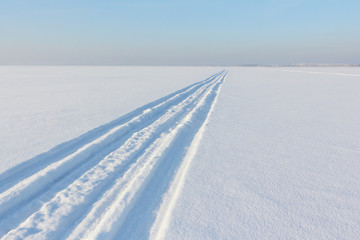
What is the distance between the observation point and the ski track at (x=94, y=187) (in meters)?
1.96

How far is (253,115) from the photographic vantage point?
630 cm

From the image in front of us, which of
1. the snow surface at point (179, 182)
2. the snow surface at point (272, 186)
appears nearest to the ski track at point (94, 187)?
the snow surface at point (179, 182)

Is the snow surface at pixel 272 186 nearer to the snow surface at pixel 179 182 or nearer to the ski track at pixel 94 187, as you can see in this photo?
the snow surface at pixel 179 182

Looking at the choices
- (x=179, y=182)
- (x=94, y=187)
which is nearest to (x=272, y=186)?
(x=179, y=182)

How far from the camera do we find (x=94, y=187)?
98.6 inches

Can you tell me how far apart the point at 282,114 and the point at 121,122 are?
405cm

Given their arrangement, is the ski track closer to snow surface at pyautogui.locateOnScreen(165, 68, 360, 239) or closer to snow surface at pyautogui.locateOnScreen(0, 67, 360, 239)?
snow surface at pyautogui.locateOnScreen(0, 67, 360, 239)

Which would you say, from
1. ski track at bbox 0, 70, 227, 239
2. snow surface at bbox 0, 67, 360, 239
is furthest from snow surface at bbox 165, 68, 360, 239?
ski track at bbox 0, 70, 227, 239

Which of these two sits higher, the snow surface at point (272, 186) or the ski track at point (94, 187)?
the ski track at point (94, 187)

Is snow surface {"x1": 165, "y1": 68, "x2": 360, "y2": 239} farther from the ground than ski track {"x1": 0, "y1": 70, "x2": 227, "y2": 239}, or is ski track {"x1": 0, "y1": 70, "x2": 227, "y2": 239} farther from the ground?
ski track {"x1": 0, "y1": 70, "x2": 227, "y2": 239}

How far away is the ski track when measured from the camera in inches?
77.3

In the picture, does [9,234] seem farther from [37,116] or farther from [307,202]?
[37,116]

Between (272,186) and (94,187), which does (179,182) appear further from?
(272,186)

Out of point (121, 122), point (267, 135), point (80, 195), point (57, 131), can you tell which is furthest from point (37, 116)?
point (267, 135)
